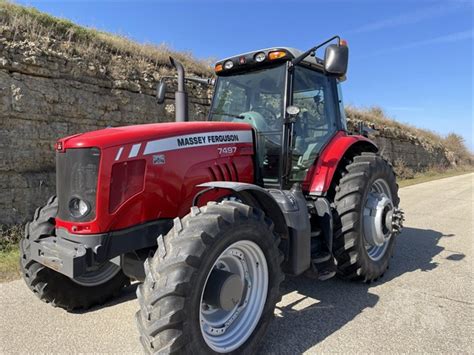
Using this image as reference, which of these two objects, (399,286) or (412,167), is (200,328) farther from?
(412,167)

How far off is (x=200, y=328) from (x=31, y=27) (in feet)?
21.0

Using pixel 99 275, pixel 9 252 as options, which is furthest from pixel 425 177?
pixel 99 275

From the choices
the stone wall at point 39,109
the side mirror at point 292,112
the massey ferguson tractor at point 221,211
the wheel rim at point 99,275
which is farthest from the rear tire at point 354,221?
the stone wall at point 39,109

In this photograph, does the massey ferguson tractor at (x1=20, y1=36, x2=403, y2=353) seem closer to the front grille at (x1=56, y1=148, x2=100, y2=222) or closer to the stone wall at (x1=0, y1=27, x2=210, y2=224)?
the front grille at (x1=56, y1=148, x2=100, y2=222)

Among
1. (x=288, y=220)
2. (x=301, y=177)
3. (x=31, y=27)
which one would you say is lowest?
(x=288, y=220)

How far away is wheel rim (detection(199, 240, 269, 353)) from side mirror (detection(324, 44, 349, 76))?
165cm

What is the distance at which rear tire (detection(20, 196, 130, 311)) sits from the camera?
2.93 metres

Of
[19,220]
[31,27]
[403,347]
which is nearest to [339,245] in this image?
[403,347]

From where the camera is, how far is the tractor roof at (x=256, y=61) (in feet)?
11.7

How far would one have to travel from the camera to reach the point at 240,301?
2627 millimetres

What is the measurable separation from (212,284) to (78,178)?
1.16 meters

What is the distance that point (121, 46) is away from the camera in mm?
8328

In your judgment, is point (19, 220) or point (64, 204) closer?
point (64, 204)

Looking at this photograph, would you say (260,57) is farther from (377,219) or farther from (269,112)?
(377,219)
